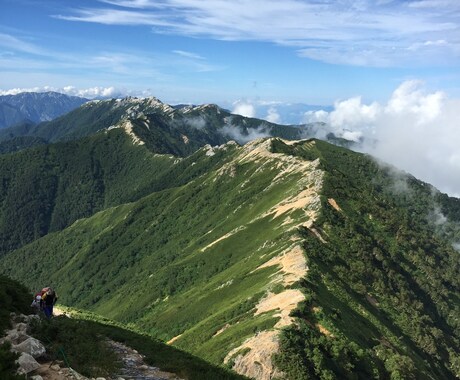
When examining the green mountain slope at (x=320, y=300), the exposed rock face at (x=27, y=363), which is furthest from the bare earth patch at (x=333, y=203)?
the exposed rock face at (x=27, y=363)

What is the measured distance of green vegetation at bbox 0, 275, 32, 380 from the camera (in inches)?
824

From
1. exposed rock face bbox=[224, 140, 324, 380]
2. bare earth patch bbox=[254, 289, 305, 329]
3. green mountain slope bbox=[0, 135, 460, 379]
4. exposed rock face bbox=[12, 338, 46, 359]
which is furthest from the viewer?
bare earth patch bbox=[254, 289, 305, 329]

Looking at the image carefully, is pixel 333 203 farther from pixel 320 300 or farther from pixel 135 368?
pixel 135 368

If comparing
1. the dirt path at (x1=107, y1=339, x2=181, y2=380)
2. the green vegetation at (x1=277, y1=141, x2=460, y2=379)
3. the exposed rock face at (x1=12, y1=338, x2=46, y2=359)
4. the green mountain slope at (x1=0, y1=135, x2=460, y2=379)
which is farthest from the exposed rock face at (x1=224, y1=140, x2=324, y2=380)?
the exposed rock face at (x1=12, y1=338, x2=46, y2=359)

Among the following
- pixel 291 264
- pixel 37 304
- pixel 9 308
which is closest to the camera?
pixel 9 308

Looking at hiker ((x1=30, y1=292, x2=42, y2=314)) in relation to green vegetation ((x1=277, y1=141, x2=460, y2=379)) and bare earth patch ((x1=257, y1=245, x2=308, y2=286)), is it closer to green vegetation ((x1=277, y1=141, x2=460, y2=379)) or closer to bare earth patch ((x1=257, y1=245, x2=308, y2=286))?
green vegetation ((x1=277, y1=141, x2=460, y2=379))

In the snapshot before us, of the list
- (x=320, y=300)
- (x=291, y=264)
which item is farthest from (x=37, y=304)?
(x=291, y=264)

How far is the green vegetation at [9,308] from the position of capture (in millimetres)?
20927

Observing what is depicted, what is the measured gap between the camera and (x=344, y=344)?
8075 cm

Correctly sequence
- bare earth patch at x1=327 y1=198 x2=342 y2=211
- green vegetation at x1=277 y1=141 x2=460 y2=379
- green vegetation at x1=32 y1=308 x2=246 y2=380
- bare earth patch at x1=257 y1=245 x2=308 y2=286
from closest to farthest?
1. green vegetation at x1=32 y1=308 x2=246 y2=380
2. green vegetation at x1=277 y1=141 x2=460 y2=379
3. bare earth patch at x1=257 y1=245 x2=308 y2=286
4. bare earth patch at x1=327 y1=198 x2=342 y2=211

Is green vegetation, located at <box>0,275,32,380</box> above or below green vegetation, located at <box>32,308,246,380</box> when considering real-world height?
above

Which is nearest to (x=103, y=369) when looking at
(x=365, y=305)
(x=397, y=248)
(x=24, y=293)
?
(x=24, y=293)

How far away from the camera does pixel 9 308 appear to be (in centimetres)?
3300

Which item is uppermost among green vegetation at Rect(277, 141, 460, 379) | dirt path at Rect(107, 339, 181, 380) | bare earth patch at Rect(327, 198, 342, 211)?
dirt path at Rect(107, 339, 181, 380)
